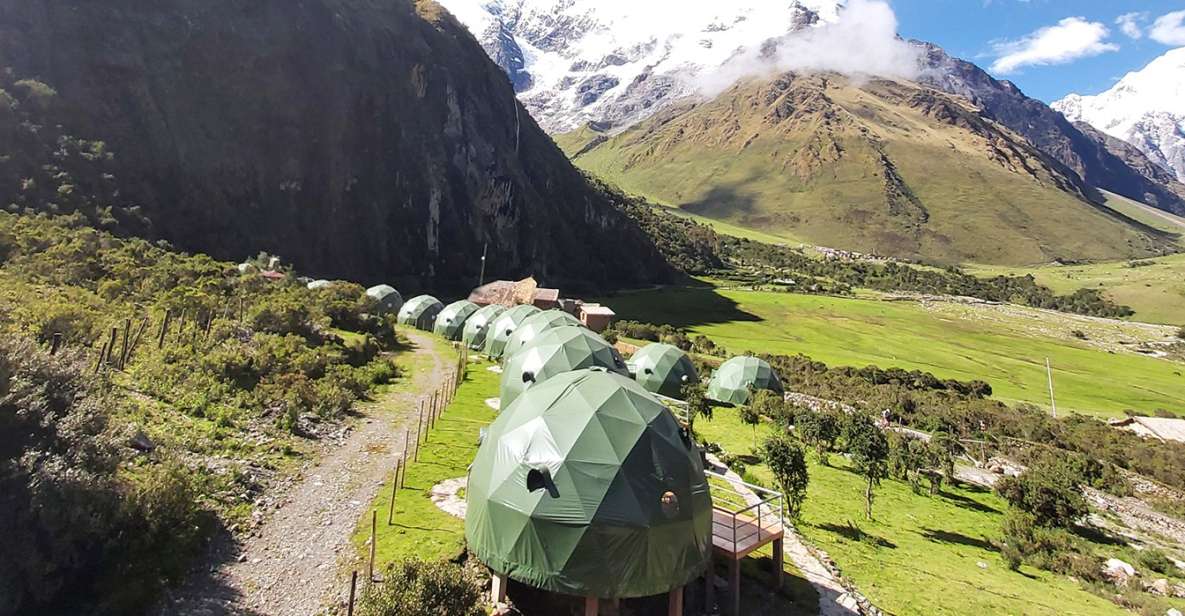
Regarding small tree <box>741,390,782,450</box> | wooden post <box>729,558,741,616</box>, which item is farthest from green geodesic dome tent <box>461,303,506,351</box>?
wooden post <box>729,558,741,616</box>

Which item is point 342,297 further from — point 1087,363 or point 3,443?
point 1087,363

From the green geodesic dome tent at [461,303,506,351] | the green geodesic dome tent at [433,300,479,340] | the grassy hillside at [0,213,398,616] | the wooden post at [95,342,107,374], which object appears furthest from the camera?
the green geodesic dome tent at [433,300,479,340]

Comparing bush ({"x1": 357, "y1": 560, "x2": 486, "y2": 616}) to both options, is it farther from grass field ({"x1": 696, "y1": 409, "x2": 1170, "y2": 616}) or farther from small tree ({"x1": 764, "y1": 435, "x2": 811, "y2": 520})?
small tree ({"x1": 764, "y1": 435, "x2": 811, "y2": 520})

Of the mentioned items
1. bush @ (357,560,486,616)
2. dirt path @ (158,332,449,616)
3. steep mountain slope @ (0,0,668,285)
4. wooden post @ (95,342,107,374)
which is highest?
steep mountain slope @ (0,0,668,285)

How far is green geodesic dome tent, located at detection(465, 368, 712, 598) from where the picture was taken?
13227 mm

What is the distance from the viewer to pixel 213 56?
8150 cm

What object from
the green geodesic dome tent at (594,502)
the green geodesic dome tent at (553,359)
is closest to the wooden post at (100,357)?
the green geodesic dome tent at (553,359)

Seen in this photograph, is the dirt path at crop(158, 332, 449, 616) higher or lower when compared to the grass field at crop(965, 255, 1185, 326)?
lower

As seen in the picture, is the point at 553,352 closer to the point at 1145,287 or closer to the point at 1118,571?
the point at 1118,571

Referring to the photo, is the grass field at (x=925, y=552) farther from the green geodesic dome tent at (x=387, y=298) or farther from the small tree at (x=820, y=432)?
the green geodesic dome tent at (x=387, y=298)

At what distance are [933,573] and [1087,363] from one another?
3831 inches

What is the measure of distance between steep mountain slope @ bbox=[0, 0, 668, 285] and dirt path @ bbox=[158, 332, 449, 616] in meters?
55.1

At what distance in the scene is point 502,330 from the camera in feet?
173

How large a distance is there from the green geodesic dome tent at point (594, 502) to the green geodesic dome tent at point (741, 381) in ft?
105
